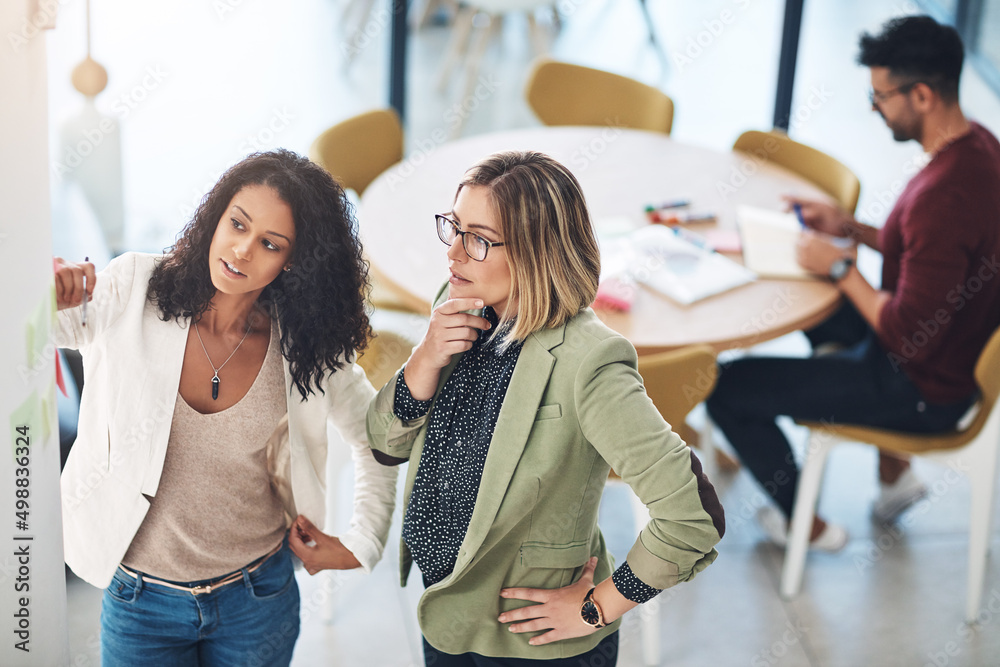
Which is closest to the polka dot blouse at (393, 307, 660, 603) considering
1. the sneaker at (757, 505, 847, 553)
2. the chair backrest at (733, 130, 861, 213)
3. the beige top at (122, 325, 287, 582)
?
the beige top at (122, 325, 287, 582)

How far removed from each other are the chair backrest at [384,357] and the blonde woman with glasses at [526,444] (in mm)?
1110

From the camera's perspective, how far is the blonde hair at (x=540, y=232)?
1438 mm

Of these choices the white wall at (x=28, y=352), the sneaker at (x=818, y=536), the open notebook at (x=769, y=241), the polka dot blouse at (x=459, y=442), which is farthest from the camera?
the sneaker at (x=818, y=536)

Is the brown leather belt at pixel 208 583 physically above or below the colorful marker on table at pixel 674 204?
below

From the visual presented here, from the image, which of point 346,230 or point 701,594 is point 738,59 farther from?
point 346,230

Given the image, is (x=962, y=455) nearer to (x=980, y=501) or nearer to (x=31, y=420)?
(x=980, y=501)

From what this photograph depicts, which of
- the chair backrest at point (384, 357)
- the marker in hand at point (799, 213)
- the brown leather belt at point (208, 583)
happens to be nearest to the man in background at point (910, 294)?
the marker in hand at point (799, 213)

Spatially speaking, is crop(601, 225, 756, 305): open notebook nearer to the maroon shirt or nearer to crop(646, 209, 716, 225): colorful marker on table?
crop(646, 209, 716, 225): colorful marker on table

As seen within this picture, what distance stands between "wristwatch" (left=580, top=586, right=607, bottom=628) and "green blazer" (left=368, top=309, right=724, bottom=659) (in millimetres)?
54

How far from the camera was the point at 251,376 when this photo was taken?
5.38ft

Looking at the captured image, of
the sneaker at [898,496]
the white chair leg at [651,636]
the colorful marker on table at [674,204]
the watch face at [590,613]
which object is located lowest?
the white chair leg at [651,636]

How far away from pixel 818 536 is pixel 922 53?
145 cm

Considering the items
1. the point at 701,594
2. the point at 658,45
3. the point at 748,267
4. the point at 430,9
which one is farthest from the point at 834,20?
the point at 701,594

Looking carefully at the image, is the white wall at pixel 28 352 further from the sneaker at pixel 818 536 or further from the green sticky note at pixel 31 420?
→ the sneaker at pixel 818 536
